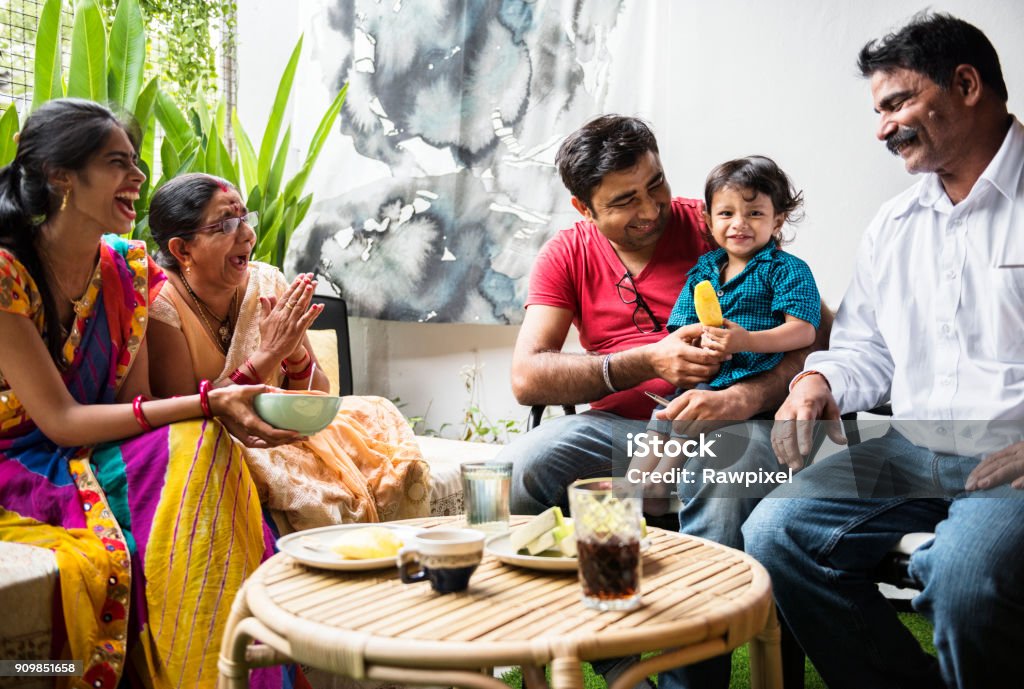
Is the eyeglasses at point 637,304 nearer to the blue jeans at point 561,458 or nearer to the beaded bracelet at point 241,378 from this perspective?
the blue jeans at point 561,458

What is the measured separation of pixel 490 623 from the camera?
1.10 metres

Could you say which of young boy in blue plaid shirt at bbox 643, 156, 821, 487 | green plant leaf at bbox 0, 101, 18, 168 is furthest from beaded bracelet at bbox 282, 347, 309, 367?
green plant leaf at bbox 0, 101, 18, 168

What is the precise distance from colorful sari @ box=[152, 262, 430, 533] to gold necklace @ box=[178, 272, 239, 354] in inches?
0.6

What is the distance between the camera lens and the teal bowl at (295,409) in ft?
5.90

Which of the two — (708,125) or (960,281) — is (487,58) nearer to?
(708,125)

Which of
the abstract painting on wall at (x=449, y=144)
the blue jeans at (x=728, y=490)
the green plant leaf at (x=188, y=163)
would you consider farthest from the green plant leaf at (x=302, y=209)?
the blue jeans at (x=728, y=490)

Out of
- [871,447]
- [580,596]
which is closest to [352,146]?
[871,447]

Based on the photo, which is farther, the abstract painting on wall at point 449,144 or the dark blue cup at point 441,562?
the abstract painting on wall at point 449,144

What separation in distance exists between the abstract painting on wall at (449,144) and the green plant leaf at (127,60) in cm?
100

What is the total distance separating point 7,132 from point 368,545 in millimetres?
2042

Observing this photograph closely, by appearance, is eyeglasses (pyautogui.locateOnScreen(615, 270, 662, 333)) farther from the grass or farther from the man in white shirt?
the grass

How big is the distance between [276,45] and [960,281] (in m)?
3.19

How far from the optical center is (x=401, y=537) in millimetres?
1449

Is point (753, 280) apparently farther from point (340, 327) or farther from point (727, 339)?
point (340, 327)
